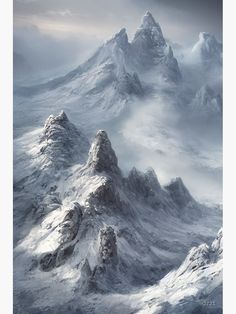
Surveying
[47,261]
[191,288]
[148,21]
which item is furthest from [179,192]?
[148,21]

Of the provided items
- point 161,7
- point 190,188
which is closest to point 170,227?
point 190,188

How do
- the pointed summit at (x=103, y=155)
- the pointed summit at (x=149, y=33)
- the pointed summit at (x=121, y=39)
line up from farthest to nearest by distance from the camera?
1. the pointed summit at (x=121, y=39)
2. the pointed summit at (x=149, y=33)
3. the pointed summit at (x=103, y=155)

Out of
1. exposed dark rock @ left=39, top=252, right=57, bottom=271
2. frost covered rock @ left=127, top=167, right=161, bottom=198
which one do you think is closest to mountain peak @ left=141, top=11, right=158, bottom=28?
frost covered rock @ left=127, top=167, right=161, bottom=198

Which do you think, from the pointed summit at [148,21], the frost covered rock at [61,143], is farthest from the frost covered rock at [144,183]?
the pointed summit at [148,21]

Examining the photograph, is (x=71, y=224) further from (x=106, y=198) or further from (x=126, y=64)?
(x=126, y=64)

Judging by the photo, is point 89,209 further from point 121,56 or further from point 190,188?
point 121,56

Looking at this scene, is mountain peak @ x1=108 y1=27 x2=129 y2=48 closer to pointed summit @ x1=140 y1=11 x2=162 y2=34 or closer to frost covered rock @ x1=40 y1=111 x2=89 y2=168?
pointed summit @ x1=140 y1=11 x2=162 y2=34

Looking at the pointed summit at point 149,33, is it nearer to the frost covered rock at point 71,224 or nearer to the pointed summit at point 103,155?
the pointed summit at point 103,155
